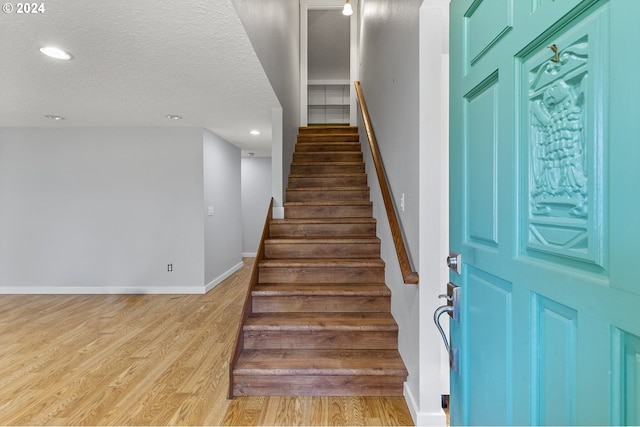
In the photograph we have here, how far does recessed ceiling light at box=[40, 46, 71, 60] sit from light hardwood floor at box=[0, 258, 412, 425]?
7.33 feet

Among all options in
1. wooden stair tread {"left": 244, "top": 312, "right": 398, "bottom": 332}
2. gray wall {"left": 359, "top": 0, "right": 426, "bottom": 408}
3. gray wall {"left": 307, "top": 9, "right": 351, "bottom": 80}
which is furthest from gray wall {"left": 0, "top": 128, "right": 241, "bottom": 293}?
gray wall {"left": 307, "top": 9, "right": 351, "bottom": 80}

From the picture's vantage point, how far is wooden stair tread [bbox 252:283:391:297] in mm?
2367

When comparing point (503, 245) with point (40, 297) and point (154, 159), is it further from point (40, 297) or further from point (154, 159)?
point (40, 297)

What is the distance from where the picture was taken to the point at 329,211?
3449mm

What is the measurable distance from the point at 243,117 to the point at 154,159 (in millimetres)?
1447

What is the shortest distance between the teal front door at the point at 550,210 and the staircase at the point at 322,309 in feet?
3.83

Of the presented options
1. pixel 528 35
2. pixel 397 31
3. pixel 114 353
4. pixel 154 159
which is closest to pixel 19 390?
pixel 114 353

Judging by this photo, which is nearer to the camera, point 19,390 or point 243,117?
point 19,390

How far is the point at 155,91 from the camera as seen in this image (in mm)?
2842

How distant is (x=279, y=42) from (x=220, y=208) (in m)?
2.52

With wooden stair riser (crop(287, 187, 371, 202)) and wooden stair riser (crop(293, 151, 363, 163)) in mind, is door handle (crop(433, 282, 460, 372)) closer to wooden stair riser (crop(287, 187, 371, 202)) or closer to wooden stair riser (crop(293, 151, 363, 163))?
wooden stair riser (crop(287, 187, 371, 202))

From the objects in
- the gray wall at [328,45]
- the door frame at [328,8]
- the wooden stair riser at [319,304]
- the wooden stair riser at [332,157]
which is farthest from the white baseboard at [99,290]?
the gray wall at [328,45]

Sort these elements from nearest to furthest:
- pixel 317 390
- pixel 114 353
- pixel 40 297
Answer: pixel 317 390 → pixel 114 353 → pixel 40 297

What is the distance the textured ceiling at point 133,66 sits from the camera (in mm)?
1725
